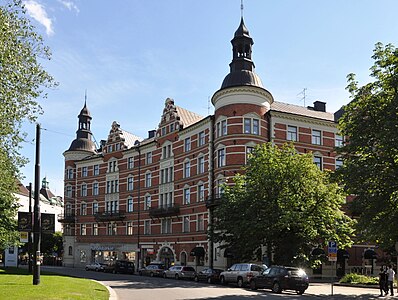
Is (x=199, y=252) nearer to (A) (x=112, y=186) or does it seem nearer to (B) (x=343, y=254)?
(B) (x=343, y=254)

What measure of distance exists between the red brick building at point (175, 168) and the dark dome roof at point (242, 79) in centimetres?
2

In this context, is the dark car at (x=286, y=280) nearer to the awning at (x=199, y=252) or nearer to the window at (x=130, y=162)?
the awning at (x=199, y=252)

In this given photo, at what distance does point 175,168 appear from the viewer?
57438 millimetres

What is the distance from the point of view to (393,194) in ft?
78.5

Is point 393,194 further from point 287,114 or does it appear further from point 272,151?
point 287,114

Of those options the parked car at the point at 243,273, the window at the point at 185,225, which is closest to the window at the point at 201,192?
the window at the point at 185,225

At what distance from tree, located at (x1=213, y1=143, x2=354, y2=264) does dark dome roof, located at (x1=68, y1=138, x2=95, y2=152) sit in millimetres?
44907

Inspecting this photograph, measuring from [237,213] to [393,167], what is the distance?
15092mm

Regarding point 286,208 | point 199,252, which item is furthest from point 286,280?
point 199,252

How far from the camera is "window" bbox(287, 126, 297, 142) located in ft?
164

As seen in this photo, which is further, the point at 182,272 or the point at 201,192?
the point at 201,192

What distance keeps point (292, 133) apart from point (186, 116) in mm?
14949

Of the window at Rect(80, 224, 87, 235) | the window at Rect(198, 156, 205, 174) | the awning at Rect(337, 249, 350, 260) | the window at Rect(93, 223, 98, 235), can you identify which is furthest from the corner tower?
the window at Rect(80, 224, 87, 235)

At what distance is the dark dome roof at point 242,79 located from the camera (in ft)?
155
